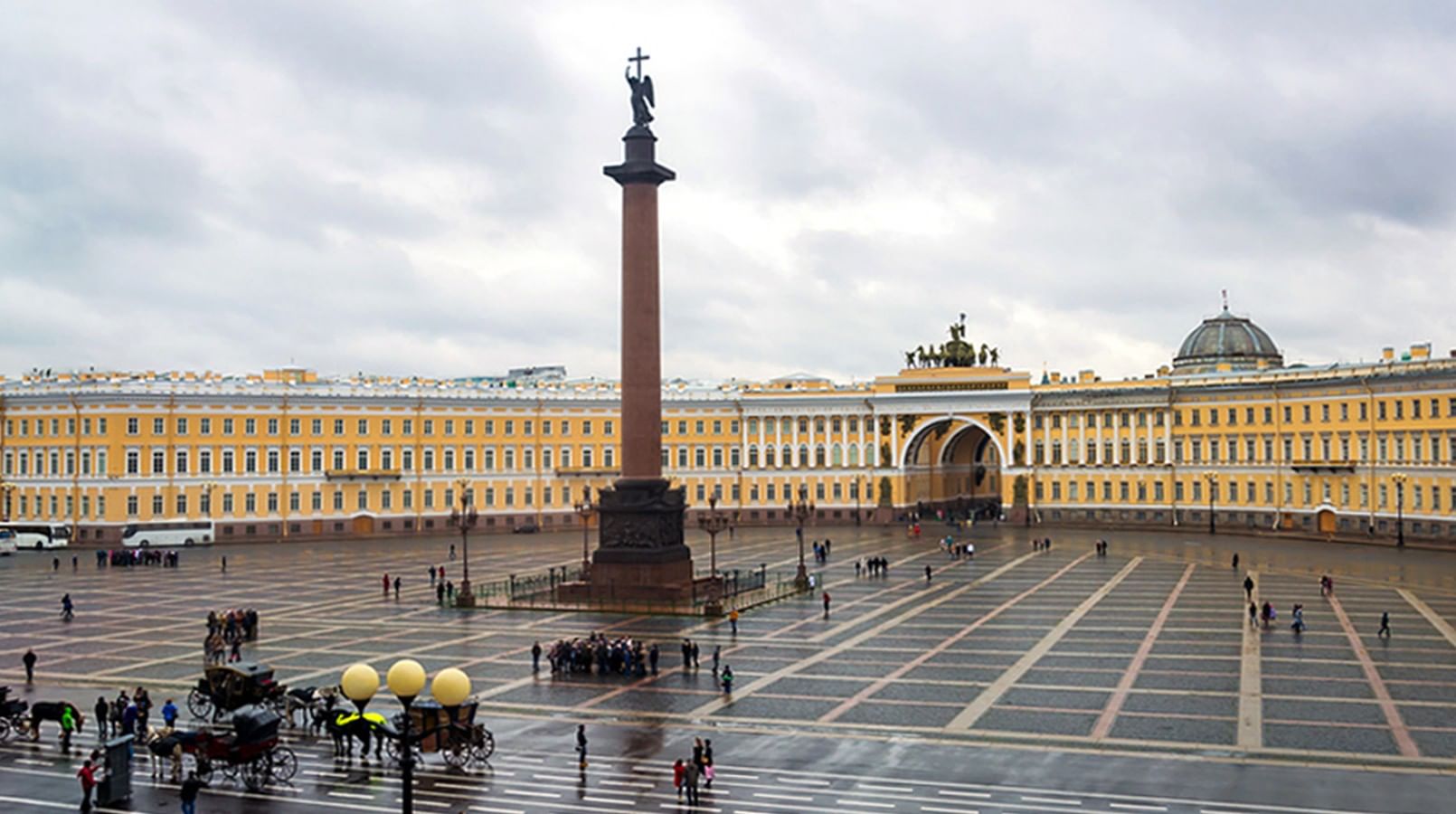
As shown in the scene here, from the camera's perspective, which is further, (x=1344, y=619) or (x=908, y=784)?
(x=1344, y=619)

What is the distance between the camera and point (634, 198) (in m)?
49.4

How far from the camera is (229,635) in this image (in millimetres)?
37812

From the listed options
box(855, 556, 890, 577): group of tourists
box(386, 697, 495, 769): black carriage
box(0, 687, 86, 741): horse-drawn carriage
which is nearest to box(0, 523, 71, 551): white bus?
box(855, 556, 890, 577): group of tourists

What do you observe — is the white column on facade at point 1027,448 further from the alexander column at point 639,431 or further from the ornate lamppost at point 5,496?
the ornate lamppost at point 5,496

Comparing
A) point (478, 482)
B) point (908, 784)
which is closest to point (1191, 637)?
point (908, 784)

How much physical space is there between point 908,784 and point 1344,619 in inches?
1025

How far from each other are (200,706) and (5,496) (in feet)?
Result: 212

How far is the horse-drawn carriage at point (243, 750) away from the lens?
2277 cm

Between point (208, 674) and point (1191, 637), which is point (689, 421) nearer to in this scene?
point (1191, 637)

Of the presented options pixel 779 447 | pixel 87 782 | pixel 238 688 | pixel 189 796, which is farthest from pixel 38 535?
pixel 189 796

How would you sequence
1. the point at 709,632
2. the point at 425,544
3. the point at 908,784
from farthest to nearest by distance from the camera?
the point at 425,544 < the point at 709,632 < the point at 908,784

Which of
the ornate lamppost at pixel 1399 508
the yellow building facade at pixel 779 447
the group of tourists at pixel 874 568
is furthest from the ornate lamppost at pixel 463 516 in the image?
the ornate lamppost at pixel 1399 508

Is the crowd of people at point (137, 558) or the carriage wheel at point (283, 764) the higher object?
the crowd of people at point (137, 558)

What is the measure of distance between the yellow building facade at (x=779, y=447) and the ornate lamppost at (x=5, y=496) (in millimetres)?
147
